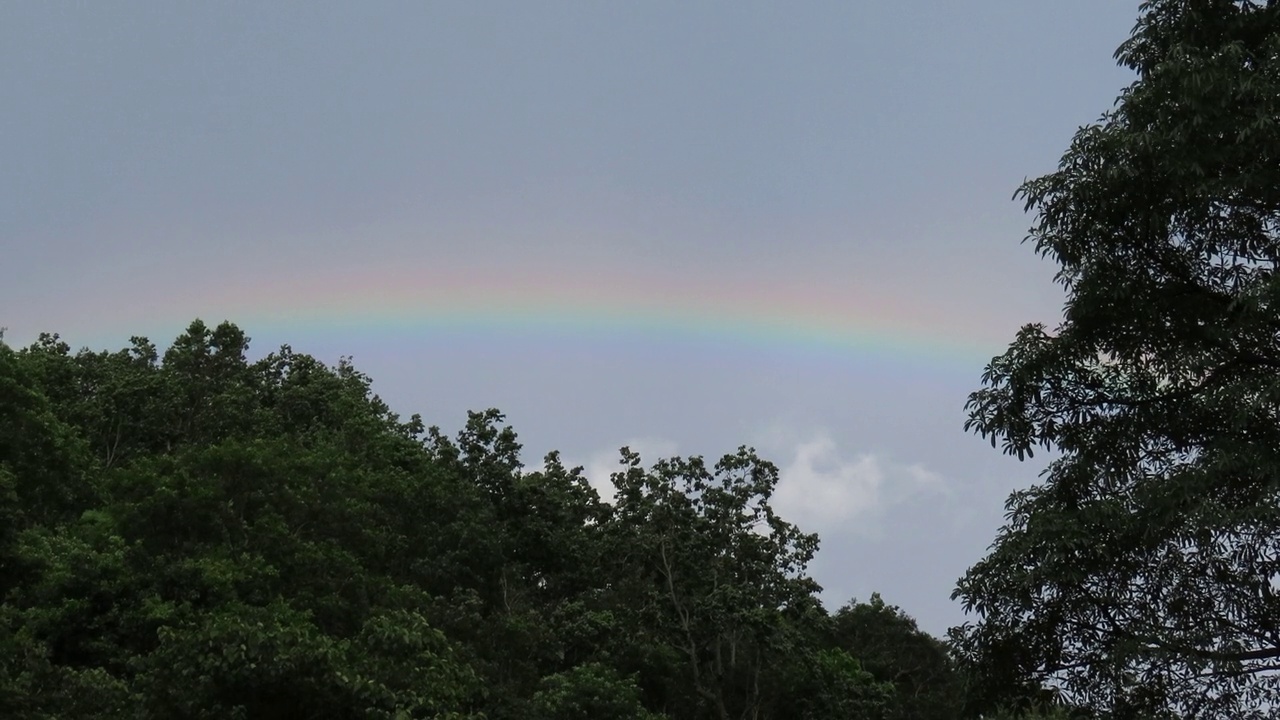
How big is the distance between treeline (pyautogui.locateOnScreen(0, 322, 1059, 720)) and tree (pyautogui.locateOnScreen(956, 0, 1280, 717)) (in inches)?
63.2

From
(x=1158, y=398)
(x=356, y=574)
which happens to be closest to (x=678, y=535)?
(x=356, y=574)

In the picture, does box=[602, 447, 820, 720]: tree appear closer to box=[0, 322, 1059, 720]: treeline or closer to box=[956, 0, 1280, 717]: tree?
box=[0, 322, 1059, 720]: treeline

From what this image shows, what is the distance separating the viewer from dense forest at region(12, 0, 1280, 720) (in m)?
10.7

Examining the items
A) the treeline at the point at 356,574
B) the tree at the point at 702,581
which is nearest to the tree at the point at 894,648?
the treeline at the point at 356,574

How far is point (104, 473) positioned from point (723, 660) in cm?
1636

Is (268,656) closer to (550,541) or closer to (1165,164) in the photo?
(1165,164)

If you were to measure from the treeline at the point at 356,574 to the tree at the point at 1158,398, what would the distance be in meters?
1.61

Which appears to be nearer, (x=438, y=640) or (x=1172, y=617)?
(x=1172, y=617)

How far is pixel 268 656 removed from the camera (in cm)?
1534

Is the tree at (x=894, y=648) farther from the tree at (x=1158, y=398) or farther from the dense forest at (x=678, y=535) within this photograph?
the tree at (x=1158, y=398)

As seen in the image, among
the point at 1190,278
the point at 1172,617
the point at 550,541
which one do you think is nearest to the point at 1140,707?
the point at 1172,617

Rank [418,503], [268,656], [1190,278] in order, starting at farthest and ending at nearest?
1. [418,503]
2. [268,656]
3. [1190,278]

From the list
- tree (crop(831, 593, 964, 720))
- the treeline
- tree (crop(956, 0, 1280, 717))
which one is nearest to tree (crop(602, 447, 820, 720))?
the treeline

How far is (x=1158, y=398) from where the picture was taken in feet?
37.6
